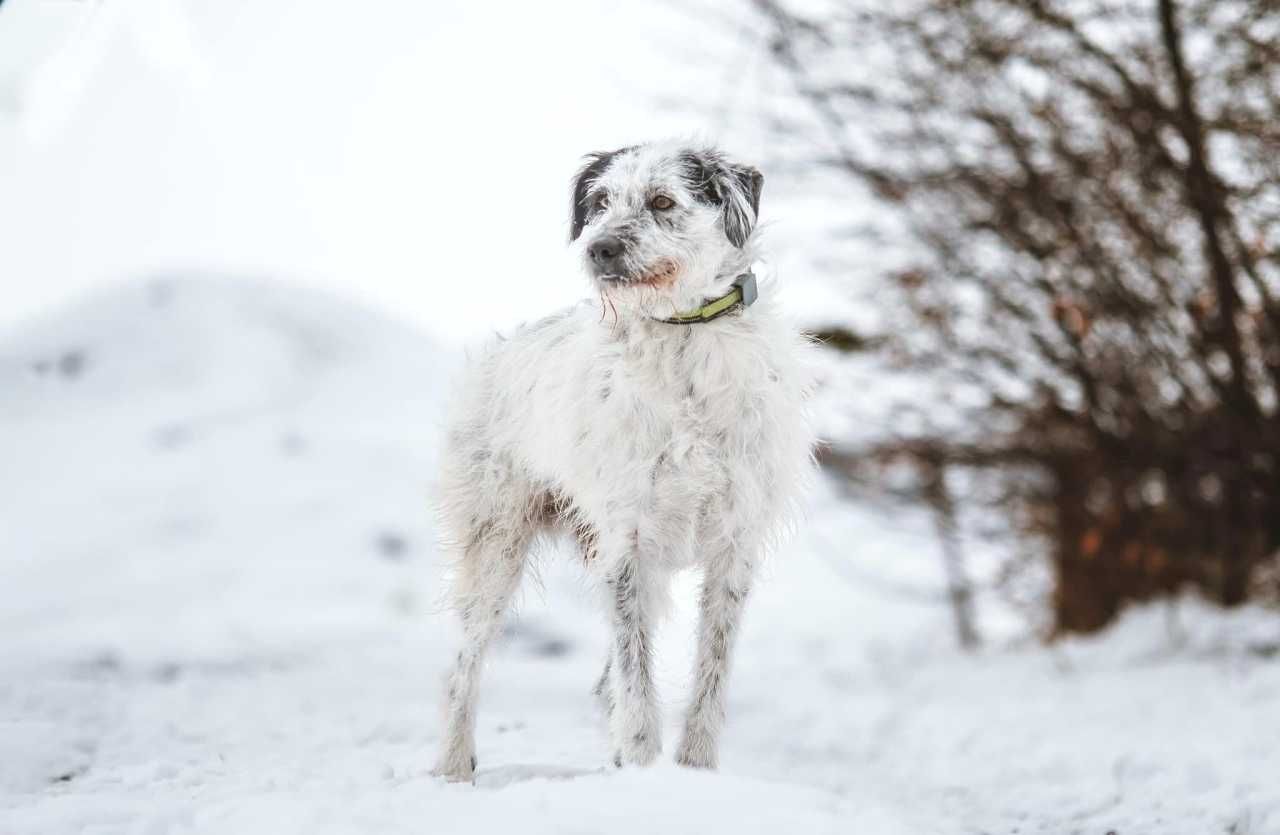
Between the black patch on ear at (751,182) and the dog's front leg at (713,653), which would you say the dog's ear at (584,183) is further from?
the dog's front leg at (713,653)

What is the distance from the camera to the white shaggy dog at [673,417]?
3.66m

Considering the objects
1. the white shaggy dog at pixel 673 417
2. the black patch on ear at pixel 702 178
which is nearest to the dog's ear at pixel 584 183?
the white shaggy dog at pixel 673 417

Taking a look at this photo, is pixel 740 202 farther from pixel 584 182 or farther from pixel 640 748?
pixel 640 748

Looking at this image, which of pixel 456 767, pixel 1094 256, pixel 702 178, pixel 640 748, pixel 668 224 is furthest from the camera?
pixel 1094 256

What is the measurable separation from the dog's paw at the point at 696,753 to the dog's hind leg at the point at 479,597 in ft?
3.08

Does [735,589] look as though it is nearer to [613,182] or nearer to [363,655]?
[613,182]

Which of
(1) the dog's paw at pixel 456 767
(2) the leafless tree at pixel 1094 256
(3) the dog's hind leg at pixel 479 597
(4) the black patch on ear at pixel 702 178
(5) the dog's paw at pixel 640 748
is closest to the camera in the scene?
(5) the dog's paw at pixel 640 748

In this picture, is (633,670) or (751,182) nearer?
(633,670)

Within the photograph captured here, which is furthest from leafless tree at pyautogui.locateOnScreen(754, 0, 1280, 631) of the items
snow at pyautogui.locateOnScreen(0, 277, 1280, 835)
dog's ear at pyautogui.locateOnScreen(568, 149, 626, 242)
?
dog's ear at pyautogui.locateOnScreen(568, 149, 626, 242)

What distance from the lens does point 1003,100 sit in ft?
25.1

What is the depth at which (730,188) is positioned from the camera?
385 cm

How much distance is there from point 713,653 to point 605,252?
1.42 metres

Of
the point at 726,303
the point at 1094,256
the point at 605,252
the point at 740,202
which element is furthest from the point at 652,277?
the point at 1094,256

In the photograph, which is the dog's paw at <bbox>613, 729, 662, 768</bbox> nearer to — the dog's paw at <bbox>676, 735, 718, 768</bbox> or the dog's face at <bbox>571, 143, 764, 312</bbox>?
the dog's paw at <bbox>676, 735, 718, 768</bbox>
